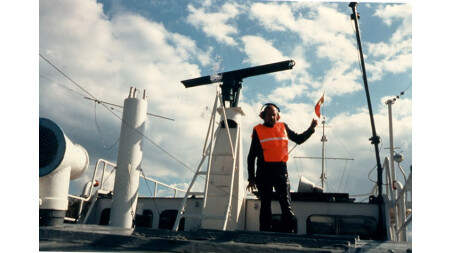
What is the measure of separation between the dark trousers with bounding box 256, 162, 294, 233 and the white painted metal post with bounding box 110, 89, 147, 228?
1.96m

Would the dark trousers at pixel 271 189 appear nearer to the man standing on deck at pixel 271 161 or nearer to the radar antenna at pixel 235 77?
the man standing on deck at pixel 271 161

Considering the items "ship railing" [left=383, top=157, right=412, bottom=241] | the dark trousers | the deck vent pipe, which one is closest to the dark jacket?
the dark trousers

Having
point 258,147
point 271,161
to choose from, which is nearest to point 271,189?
point 271,161

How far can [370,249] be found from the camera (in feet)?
8.66

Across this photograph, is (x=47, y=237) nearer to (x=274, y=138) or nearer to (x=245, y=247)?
(x=245, y=247)

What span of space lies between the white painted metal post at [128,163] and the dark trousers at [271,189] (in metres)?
1.96

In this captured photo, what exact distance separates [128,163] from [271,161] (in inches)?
87.2

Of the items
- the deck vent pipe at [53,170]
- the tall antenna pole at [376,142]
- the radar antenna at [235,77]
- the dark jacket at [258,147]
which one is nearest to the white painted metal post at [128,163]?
the deck vent pipe at [53,170]

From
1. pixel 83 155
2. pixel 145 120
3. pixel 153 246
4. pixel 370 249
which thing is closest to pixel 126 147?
pixel 145 120

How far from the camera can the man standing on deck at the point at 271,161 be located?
4625 mm

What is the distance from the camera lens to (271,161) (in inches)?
191

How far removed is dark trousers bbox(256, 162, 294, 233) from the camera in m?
4.57

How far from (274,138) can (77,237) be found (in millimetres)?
2938

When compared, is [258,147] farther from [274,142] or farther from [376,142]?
[376,142]
